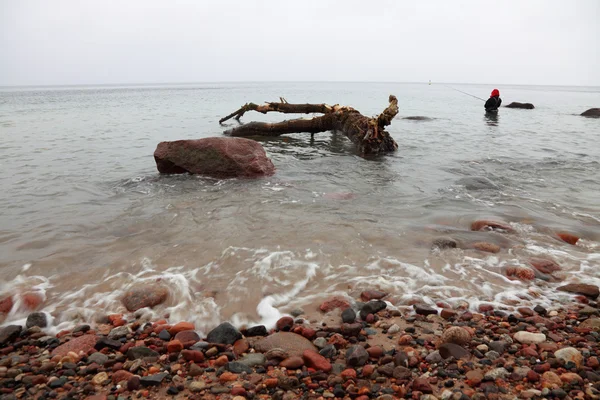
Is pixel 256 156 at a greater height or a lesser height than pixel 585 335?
greater

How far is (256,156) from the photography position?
10289 mm

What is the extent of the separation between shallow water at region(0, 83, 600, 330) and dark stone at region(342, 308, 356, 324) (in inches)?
17.5

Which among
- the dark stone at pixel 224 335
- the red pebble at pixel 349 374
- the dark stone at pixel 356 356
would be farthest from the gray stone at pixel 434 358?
the dark stone at pixel 224 335

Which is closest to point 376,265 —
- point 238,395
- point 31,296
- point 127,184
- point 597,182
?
point 238,395

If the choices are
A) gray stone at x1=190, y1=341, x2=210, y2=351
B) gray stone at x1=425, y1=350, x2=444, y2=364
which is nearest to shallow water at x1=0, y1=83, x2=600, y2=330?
gray stone at x1=190, y1=341, x2=210, y2=351

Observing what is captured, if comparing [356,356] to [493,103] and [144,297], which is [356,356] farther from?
[493,103]

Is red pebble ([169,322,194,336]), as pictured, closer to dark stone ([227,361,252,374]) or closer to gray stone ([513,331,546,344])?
dark stone ([227,361,252,374])

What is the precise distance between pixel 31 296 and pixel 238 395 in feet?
11.0

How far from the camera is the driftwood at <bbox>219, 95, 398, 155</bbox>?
43.3 ft

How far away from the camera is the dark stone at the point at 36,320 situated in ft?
12.8

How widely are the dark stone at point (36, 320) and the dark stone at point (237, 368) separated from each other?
2373mm

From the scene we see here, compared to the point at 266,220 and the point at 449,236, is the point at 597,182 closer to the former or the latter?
the point at 449,236

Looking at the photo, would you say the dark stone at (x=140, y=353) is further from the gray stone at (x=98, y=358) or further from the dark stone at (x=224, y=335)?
the dark stone at (x=224, y=335)

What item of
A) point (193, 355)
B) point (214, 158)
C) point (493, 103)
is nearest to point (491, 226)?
point (193, 355)
